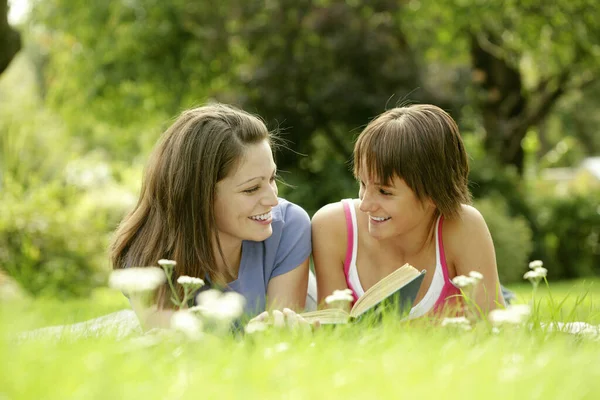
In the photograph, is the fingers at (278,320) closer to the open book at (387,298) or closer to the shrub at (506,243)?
the open book at (387,298)

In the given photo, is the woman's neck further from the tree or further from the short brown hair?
the tree

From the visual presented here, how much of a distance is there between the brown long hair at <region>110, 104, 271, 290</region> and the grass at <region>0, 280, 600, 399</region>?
4.61ft

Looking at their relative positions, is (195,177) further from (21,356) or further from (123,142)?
(123,142)

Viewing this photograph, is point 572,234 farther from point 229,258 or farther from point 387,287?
point 387,287

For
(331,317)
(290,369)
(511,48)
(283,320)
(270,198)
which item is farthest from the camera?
(511,48)

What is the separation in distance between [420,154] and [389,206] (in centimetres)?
30

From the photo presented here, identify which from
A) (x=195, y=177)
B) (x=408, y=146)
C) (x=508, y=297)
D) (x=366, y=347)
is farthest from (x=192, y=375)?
(x=508, y=297)

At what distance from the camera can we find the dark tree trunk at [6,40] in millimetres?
6523

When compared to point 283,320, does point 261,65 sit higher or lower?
higher

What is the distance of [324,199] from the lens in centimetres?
1166

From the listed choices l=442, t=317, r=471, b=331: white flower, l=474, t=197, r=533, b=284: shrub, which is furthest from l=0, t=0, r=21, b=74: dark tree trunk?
l=474, t=197, r=533, b=284: shrub

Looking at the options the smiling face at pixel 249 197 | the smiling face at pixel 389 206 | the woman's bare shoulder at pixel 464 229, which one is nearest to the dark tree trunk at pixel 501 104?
the woman's bare shoulder at pixel 464 229

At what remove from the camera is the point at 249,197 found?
352 centimetres

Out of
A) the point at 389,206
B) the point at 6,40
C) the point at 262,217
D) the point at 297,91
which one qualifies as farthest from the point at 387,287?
the point at 297,91
